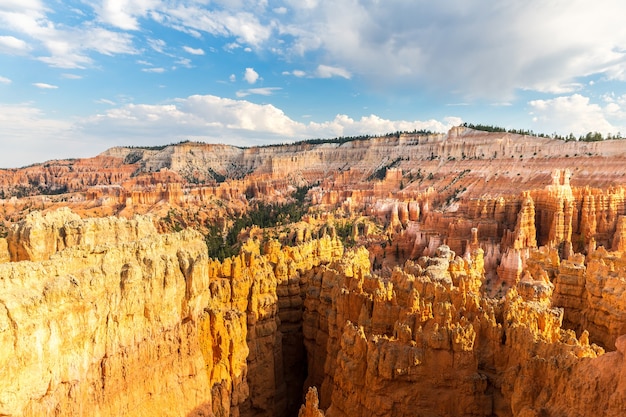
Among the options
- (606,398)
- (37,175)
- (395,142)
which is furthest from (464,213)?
(37,175)

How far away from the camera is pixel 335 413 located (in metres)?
10.8

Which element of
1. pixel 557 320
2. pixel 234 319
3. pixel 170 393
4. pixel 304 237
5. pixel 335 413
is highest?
pixel 557 320

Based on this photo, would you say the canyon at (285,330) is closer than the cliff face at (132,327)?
No

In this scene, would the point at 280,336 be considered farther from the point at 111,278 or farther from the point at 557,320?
the point at 557,320

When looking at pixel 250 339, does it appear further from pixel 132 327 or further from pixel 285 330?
pixel 132 327

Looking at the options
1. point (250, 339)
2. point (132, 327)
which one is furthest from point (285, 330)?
point (132, 327)

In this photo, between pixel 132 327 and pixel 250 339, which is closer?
pixel 132 327

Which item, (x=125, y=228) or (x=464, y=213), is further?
(x=464, y=213)

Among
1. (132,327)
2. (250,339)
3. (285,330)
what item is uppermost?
(132,327)

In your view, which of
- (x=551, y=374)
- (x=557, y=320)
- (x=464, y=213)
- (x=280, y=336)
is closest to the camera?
(x=551, y=374)

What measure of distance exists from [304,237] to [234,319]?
33561mm

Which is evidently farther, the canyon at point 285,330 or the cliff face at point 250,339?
the canyon at point 285,330

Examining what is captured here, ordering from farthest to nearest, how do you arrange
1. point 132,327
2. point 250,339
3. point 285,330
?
1. point 285,330
2. point 250,339
3. point 132,327

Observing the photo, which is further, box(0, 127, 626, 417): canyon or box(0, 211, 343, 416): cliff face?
box(0, 127, 626, 417): canyon
